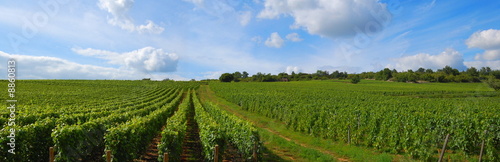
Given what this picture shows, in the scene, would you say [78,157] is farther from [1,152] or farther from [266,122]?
[266,122]

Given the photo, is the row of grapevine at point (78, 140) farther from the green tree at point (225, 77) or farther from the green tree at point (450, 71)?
the green tree at point (450, 71)

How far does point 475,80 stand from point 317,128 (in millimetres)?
127436

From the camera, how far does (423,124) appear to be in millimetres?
12383

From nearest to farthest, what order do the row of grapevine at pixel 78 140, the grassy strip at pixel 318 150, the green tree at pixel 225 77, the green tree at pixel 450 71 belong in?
1. the row of grapevine at pixel 78 140
2. the grassy strip at pixel 318 150
3. the green tree at pixel 225 77
4. the green tree at pixel 450 71

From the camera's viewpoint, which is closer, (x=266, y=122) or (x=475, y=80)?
(x=266, y=122)

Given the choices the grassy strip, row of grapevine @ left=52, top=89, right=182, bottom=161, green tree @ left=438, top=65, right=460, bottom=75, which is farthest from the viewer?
green tree @ left=438, top=65, right=460, bottom=75

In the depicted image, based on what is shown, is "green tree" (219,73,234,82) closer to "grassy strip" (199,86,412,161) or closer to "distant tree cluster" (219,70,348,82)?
"distant tree cluster" (219,70,348,82)

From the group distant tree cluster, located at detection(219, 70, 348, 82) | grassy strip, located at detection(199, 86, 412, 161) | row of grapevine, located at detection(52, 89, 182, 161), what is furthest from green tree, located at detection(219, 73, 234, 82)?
row of grapevine, located at detection(52, 89, 182, 161)

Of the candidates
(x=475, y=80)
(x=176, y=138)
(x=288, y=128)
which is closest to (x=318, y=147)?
(x=288, y=128)

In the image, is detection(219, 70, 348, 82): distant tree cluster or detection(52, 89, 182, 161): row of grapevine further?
detection(219, 70, 348, 82): distant tree cluster

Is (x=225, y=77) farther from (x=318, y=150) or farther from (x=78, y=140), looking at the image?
(x=78, y=140)

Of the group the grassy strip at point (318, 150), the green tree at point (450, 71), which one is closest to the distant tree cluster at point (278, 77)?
the green tree at point (450, 71)

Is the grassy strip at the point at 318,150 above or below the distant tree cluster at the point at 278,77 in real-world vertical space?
below

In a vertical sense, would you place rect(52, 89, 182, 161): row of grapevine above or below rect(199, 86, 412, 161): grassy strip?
above
